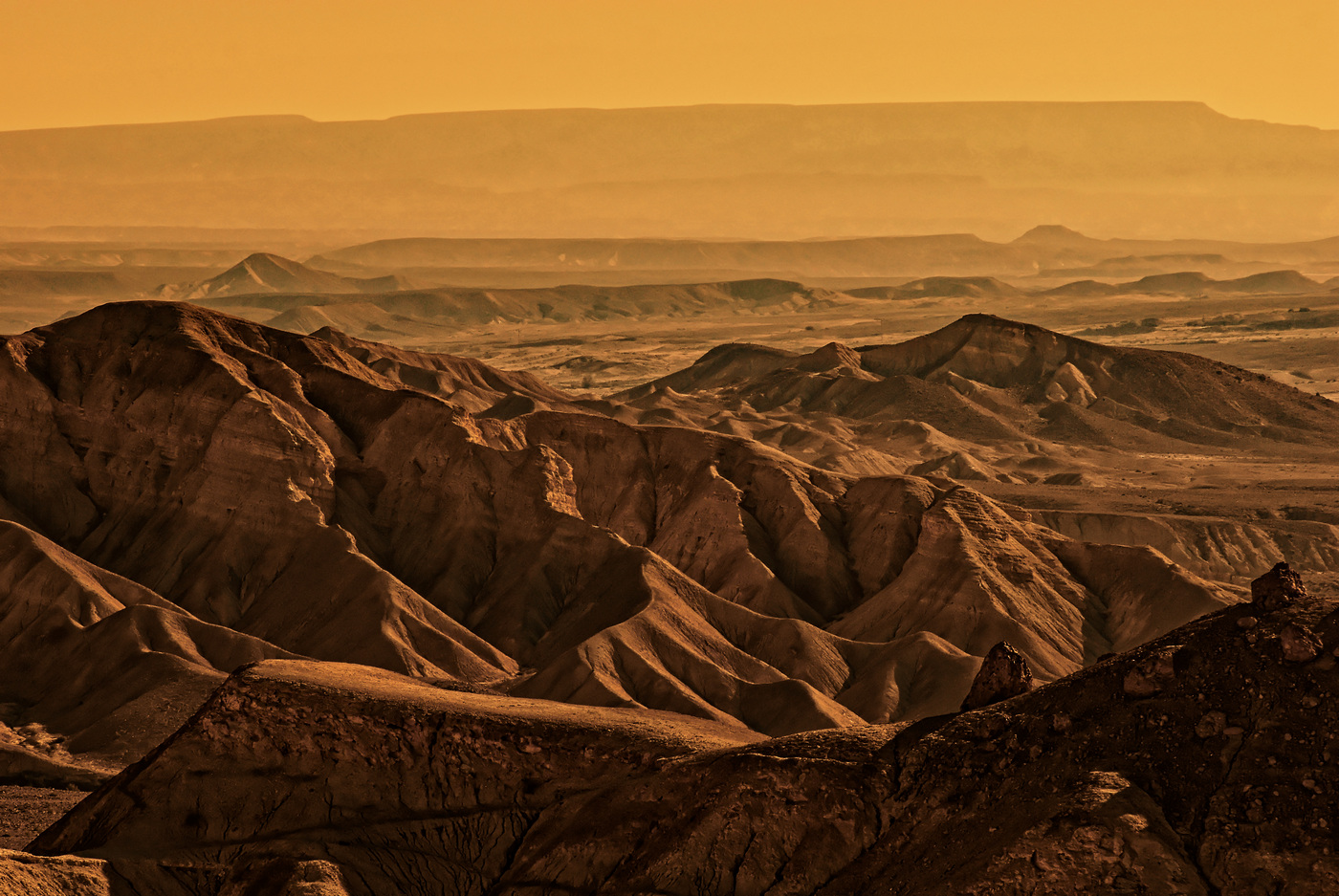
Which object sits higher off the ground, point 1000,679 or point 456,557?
point 1000,679

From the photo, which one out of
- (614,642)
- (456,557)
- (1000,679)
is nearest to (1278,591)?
(1000,679)

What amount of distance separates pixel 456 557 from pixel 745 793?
4932 centimetres

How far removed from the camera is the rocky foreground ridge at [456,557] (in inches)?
2820

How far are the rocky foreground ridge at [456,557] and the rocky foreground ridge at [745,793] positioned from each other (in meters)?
22.4

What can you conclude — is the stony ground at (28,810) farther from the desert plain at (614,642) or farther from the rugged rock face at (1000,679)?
the rugged rock face at (1000,679)

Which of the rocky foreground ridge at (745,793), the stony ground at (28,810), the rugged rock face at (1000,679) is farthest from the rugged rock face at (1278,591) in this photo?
the stony ground at (28,810)

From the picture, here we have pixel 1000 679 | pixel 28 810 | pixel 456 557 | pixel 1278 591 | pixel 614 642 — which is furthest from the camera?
pixel 456 557

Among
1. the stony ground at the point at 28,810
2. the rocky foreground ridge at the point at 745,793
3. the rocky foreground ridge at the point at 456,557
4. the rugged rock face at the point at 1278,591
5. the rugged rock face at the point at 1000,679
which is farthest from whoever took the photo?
the rocky foreground ridge at the point at 456,557

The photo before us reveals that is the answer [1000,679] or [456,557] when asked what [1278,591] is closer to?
[1000,679]

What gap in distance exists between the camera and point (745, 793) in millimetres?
39000

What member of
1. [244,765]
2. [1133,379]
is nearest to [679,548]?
[244,765]

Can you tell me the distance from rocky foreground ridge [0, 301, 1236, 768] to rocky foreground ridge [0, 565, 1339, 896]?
22391 mm

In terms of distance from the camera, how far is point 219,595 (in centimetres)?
8288

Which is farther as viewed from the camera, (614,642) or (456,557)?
(456,557)
